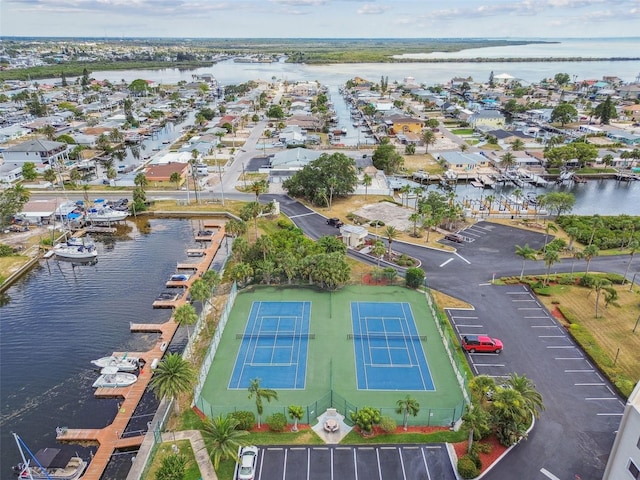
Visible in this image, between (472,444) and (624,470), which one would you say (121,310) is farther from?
(624,470)

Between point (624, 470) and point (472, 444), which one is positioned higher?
point (624, 470)

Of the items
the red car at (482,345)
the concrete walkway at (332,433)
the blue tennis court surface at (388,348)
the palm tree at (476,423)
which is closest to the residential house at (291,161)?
the blue tennis court surface at (388,348)

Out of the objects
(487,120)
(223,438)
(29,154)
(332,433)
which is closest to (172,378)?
(223,438)

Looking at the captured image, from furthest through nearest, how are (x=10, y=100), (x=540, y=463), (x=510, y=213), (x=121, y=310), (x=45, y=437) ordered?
1. (x=10, y=100)
2. (x=510, y=213)
3. (x=121, y=310)
4. (x=45, y=437)
5. (x=540, y=463)

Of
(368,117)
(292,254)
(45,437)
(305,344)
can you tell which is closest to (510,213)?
(292,254)

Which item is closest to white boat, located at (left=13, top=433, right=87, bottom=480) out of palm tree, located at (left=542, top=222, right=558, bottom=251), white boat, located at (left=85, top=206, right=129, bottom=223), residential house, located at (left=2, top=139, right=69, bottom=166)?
white boat, located at (left=85, top=206, right=129, bottom=223)

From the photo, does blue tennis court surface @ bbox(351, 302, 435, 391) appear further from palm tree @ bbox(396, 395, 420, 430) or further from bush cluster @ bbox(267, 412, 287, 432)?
bush cluster @ bbox(267, 412, 287, 432)

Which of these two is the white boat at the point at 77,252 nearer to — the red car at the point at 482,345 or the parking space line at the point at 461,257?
the parking space line at the point at 461,257

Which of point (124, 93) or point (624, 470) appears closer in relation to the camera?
point (624, 470)
